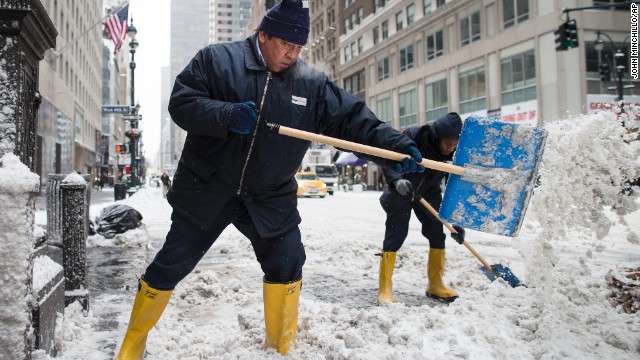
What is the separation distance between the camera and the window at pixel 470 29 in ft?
97.9

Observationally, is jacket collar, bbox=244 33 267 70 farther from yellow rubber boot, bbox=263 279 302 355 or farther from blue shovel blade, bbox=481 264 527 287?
blue shovel blade, bbox=481 264 527 287

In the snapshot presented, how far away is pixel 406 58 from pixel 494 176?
1415 inches

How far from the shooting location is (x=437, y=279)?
4.65 m

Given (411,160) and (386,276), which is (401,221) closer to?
(386,276)

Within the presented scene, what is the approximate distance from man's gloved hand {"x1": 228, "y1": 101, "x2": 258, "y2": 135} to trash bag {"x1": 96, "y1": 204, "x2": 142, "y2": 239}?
20.2 feet

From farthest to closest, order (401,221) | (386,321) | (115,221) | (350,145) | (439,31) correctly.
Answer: (439,31) < (115,221) < (401,221) < (386,321) < (350,145)

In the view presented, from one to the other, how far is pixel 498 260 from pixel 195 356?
14.9 ft

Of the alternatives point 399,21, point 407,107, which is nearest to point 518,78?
point 407,107

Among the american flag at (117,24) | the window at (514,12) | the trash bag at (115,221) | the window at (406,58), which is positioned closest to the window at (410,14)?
the window at (406,58)

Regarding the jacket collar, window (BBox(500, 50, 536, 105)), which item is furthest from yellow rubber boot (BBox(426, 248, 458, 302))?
window (BBox(500, 50, 536, 105))

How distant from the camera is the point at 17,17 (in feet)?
6.41

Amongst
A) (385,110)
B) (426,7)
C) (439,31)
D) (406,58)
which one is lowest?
(385,110)

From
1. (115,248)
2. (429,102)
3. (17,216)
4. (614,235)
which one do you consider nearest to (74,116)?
(429,102)

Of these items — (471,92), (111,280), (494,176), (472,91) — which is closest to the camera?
(494,176)
